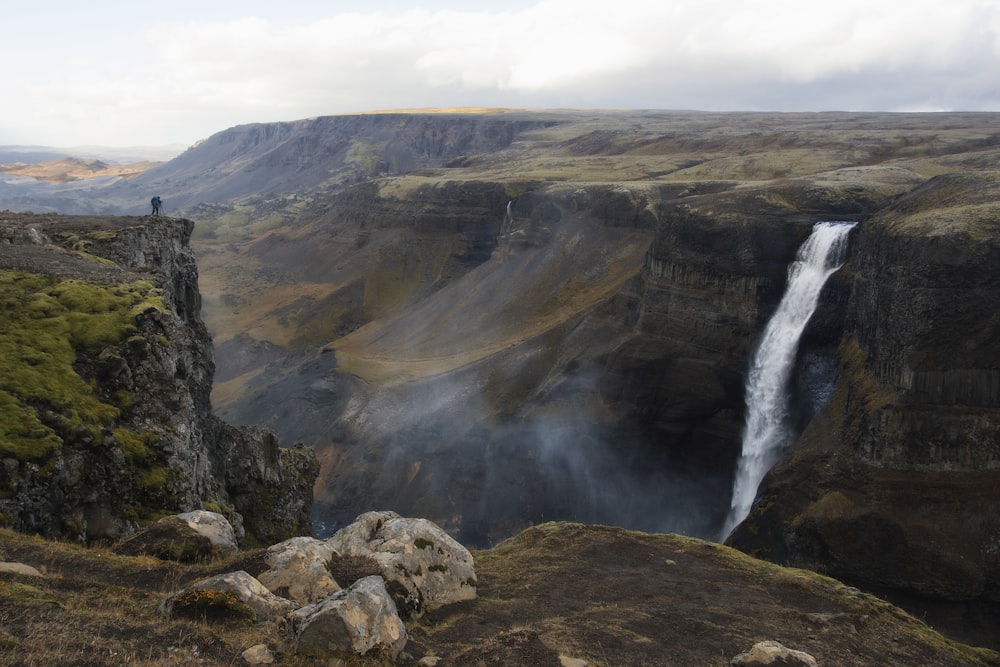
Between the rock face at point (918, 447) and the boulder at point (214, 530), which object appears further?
the rock face at point (918, 447)

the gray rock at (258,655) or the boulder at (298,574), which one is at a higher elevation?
the gray rock at (258,655)

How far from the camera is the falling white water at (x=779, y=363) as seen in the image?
46.1 metres

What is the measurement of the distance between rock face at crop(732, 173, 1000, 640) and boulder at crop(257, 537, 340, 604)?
92.0ft

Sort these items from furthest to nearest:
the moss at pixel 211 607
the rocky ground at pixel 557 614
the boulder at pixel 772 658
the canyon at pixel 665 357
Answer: the canyon at pixel 665 357, the boulder at pixel 772 658, the moss at pixel 211 607, the rocky ground at pixel 557 614

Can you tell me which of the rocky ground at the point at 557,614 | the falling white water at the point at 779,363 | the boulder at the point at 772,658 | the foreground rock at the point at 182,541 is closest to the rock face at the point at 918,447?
the falling white water at the point at 779,363

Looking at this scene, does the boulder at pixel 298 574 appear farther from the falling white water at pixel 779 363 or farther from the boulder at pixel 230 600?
the falling white water at pixel 779 363

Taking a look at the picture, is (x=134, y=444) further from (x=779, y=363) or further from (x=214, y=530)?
(x=779, y=363)

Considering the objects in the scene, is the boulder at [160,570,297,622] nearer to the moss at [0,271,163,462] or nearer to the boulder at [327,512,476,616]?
the boulder at [327,512,476,616]

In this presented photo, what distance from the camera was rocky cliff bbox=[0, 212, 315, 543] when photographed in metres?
19.3

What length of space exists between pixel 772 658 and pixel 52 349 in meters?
22.3

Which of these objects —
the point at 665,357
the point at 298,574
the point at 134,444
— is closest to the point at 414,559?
the point at 298,574

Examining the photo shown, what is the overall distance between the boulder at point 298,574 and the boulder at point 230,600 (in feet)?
2.00

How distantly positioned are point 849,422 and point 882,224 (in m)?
11.7

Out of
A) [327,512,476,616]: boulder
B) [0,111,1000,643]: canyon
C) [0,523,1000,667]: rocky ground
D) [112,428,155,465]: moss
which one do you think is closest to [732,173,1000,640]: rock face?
[0,111,1000,643]: canyon
